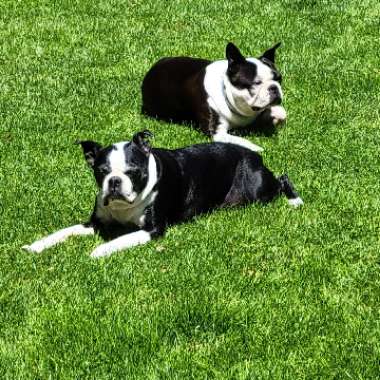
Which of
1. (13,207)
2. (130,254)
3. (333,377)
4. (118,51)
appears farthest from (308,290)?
(118,51)

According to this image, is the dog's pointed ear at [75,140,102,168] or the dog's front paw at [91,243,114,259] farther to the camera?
the dog's pointed ear at [75,140,102,168]

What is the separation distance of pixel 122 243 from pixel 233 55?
307 cm

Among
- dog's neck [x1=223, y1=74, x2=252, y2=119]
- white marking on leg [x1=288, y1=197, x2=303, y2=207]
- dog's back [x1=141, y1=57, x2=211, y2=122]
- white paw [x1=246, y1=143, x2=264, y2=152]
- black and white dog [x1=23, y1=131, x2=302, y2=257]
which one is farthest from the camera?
dog's back [x1=141, y1=57, x2=211, y2=122]

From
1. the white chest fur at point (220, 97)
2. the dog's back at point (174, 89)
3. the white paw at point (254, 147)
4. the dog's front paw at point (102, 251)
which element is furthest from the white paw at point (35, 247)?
the dog's back at point (174, 89)

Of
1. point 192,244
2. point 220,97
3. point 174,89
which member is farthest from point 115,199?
point 174,89

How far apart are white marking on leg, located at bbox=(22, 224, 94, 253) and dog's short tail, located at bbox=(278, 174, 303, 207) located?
1.76 m

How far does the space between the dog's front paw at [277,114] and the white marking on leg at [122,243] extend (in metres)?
2.96

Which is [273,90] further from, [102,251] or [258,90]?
[102,251]

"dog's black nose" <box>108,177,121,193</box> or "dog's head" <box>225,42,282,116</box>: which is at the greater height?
"dog's head" <box>225,42,282,116</box>

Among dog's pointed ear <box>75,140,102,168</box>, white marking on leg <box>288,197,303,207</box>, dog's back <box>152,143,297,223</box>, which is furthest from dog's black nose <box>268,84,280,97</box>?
dog's pointed ear <box>75,140,102,168</box>

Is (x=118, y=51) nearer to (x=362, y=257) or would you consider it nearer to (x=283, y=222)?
(x=283, y=222)

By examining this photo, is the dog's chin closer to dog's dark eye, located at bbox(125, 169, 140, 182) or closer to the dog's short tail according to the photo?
dog's dark eye, located at bbox(125, 169, 140, 182)

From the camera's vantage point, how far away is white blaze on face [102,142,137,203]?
5.58 metres

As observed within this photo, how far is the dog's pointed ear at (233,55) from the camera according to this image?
793cm
